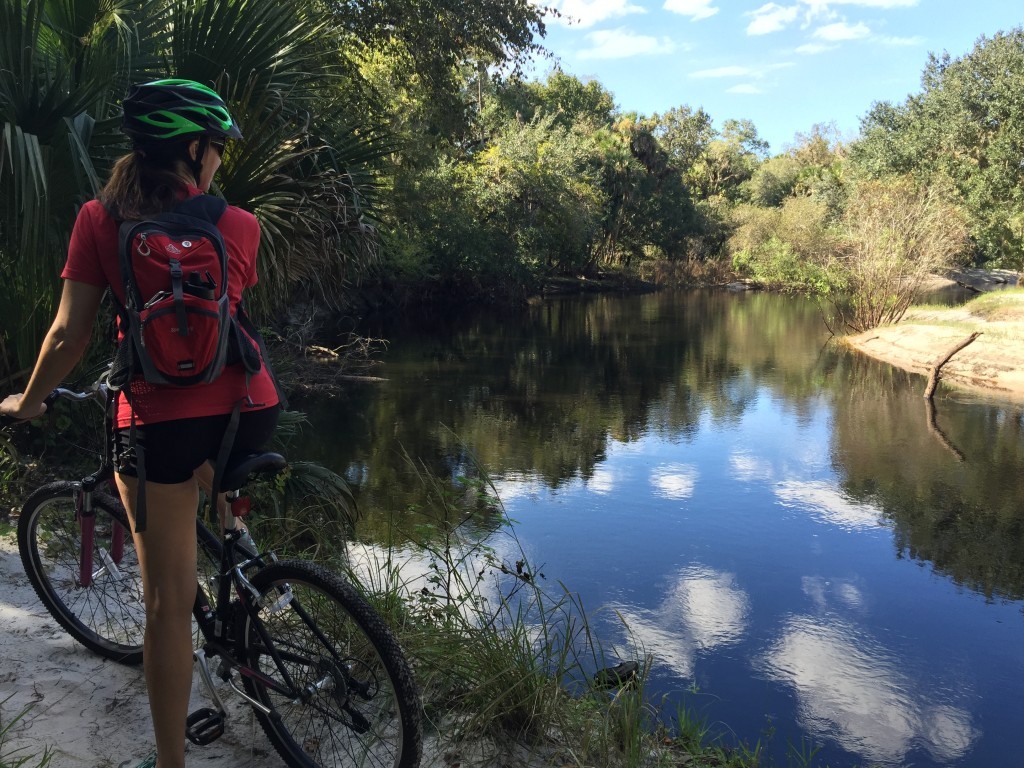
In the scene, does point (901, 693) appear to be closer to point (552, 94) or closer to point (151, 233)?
point (151, 233)

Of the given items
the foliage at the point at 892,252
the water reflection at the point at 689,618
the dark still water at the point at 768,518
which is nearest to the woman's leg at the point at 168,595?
the dark still water at the point at 768,518

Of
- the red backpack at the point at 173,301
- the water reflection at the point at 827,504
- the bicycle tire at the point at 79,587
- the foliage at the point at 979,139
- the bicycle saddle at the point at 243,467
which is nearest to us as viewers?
the red backpack at the point at 173,301

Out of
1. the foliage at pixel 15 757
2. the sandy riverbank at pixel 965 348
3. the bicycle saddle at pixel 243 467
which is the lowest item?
the sandy riverbank at pixel 965 348

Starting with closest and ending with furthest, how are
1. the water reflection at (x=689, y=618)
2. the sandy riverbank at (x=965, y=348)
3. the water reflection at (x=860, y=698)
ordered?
1. the water reflection at (x=860, y=698)
2. the water reflection at (x=689, y=618)
3. the sandy riverbank at (x=965, y=348)

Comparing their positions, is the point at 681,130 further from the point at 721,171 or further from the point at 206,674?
the point at 206,674

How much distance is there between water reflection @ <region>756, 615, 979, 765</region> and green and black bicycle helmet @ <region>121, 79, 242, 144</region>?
16.1 ft

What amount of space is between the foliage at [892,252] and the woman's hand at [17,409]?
25.6 meters

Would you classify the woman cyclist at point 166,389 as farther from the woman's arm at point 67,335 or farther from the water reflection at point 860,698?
the water reflection at point 860,698

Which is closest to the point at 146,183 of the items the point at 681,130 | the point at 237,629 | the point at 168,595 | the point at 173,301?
the point at 173,301

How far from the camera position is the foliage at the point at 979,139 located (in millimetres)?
31844

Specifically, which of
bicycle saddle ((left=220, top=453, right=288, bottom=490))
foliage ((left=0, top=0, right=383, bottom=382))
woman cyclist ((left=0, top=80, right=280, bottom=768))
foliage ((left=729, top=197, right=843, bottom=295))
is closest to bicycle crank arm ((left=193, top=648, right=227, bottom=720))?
woman cyclist ((left=0, top=80, right=280, bottom=768))

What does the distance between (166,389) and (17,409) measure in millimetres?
640

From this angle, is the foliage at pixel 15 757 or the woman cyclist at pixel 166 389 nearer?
the woman cyclist at pixel 166 389

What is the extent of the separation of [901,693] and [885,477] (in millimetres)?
5981
